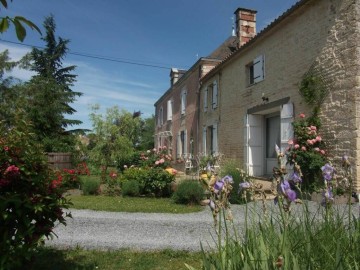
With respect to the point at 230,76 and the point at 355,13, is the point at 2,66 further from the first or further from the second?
the point at 355,13

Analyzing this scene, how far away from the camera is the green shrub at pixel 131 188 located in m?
9.26

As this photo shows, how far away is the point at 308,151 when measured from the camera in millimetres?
7961

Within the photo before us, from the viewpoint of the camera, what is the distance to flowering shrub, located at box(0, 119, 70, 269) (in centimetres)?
284

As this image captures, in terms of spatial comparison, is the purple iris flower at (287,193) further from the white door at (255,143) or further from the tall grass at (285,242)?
the white door at (255,143)

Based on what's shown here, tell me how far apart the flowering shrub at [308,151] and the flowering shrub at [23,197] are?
577 centimetres

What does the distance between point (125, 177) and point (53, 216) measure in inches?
275

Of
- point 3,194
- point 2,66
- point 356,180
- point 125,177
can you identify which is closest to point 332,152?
point 356,180

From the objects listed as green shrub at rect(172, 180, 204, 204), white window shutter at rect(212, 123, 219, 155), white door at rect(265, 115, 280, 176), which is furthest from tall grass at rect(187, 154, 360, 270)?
white window shutter at rect(212, 123, 219, 155)

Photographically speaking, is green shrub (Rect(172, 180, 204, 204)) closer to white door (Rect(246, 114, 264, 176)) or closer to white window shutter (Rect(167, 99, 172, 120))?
white door (Rect(246, 114, 264, 176))

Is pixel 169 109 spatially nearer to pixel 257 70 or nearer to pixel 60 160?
pixel 60 160

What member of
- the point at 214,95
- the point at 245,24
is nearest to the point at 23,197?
the point at 214,95

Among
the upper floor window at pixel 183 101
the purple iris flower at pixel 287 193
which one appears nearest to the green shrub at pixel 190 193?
the purple iris flower at pixel 287 193

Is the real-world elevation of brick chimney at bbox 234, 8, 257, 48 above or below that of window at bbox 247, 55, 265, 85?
→ above

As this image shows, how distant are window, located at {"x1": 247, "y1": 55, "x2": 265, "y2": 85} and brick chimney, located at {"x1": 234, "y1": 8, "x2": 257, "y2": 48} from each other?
397 cm
